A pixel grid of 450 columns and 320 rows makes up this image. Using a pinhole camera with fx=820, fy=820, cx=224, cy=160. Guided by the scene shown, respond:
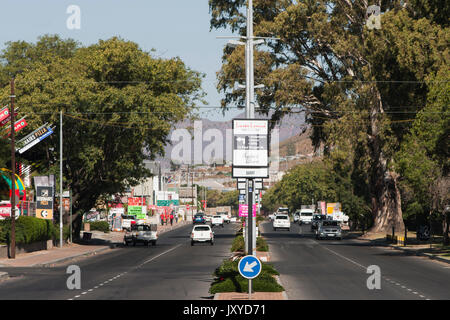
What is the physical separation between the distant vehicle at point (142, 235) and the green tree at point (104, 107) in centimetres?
365

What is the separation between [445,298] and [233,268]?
6.51m

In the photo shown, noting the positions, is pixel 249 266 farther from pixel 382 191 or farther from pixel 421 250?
pixel 382 191

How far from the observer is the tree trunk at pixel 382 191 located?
63.9 metres

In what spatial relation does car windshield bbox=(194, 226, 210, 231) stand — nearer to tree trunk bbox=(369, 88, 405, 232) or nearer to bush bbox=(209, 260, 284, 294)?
tree trunk bbox=(369, 88, 405, 232)

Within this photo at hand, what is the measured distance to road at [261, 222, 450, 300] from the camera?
2383 centimetres

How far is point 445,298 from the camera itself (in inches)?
885

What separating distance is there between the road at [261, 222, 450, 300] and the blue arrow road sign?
3.43 metres

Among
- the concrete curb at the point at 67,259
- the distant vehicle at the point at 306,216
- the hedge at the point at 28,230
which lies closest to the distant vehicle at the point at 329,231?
the concrete curb at the point at 67,259

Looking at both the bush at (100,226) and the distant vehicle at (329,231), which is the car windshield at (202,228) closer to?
the distant vehicle at (329,231)

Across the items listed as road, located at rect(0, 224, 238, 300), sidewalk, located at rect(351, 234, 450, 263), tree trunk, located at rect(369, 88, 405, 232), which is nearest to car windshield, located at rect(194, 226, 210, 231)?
sidewalk, located at rect(351, 234, 450, 263)

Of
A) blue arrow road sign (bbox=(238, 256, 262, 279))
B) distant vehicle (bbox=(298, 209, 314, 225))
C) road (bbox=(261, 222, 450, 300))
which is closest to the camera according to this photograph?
blue arrow road sign (bbox=(238, 256, 262, 279))

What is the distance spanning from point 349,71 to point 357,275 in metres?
34.8

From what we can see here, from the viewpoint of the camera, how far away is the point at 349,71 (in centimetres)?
6412

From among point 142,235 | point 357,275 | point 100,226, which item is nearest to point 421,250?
point 357,275
